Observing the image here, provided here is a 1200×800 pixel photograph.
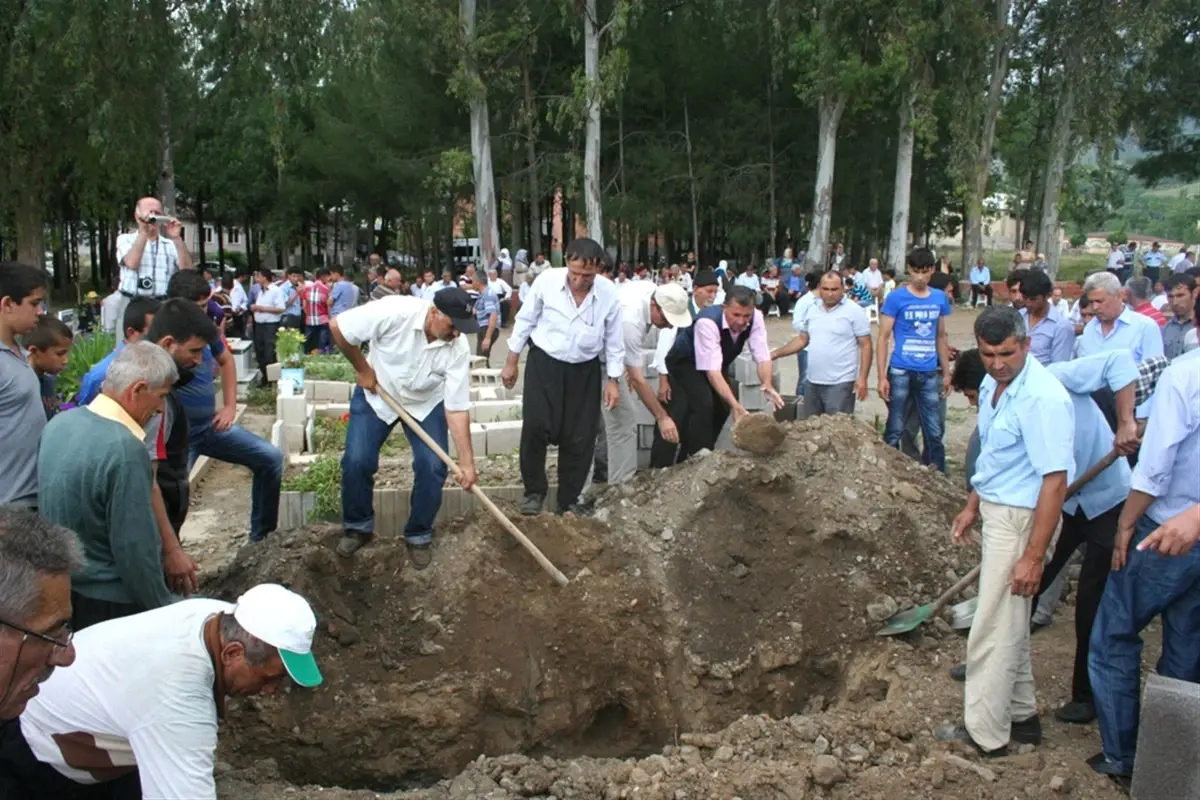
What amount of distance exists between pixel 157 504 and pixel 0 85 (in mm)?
18699

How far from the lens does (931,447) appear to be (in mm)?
7281

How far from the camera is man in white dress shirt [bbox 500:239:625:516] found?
5.84m

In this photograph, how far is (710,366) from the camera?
21.5 feet

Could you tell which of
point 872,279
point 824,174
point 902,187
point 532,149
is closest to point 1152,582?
point 872,279

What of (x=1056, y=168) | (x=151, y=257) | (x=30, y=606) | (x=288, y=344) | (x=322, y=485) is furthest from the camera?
(x=1056, y=168)

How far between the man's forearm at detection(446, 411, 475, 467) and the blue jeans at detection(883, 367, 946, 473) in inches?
134

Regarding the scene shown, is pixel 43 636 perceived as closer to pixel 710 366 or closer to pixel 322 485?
pixel 322 485

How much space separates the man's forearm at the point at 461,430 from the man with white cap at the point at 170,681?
2.61m

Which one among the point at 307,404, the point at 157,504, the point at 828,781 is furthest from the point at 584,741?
the point at 307,404

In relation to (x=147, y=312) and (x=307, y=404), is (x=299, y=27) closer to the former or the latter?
(x=307, y=404)

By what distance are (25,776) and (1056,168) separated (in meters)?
27.8

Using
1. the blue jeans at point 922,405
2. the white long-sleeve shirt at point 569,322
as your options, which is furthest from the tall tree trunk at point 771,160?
the white long-sleeve shirt at point 569,322

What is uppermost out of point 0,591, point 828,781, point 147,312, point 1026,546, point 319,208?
point 319,208

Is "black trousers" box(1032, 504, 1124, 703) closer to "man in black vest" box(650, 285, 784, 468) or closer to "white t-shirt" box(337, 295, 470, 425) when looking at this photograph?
"man in black vest" box(650, 285, 784, 468)
